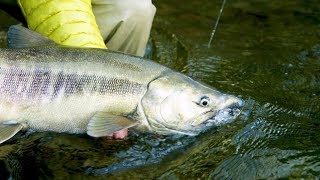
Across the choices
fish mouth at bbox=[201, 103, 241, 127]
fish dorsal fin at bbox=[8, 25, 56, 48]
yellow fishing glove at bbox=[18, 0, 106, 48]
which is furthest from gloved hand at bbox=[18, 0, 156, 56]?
fish mouth at bbox=[201, 103, 241, 127]

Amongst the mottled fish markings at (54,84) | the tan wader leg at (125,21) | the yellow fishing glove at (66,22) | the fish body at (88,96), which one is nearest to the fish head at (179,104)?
the fish body at (88,96)

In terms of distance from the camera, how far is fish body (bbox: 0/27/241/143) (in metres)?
2.94

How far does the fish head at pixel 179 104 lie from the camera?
9.77 ft

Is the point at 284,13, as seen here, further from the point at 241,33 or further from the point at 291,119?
the point at 291,119

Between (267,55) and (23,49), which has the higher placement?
(23,49)

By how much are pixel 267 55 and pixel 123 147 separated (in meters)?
2.27

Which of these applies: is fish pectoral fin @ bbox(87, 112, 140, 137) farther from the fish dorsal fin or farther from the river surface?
the fish dorsal fin

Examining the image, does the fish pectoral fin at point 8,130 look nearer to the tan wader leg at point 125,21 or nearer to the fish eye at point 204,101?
the fish eye at point 204,101

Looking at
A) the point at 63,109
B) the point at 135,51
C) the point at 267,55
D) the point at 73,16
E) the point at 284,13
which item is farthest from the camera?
the point at 284,13

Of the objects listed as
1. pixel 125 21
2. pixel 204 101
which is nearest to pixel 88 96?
pixel 204 101

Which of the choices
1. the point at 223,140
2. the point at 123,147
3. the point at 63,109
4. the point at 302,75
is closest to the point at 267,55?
the point at 302,75

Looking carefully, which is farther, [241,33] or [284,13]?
[284,13]

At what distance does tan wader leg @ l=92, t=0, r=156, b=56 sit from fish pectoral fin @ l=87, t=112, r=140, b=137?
1.33 m

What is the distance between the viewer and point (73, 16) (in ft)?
11.3
